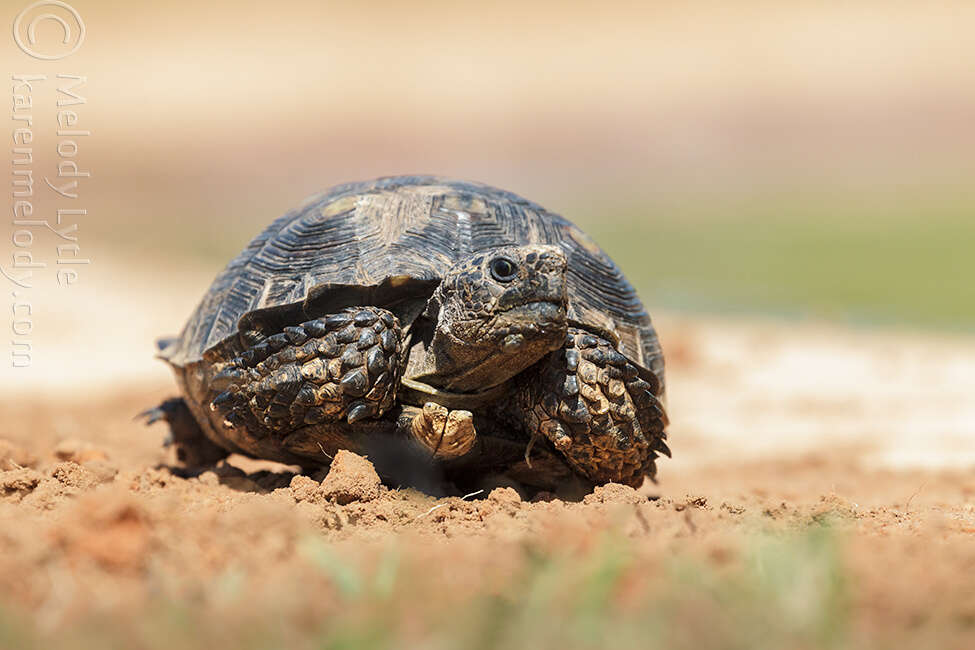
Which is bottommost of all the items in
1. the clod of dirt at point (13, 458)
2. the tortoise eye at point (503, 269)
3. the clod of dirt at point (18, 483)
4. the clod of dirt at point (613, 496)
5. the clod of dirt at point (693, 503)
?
the clod of dirt at point (693, 503)

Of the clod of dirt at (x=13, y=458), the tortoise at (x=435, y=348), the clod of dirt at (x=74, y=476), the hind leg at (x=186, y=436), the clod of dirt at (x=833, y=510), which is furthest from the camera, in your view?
the hind leg at (x=186, y=436)

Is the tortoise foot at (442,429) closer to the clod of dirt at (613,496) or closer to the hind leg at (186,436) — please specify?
the clod of dirt at (613,496)

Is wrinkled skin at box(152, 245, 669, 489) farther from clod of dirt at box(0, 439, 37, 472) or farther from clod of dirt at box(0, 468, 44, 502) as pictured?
clod of dirt at box(0, 439, 37, 472)

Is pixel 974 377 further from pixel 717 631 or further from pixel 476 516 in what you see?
pixel 717 631

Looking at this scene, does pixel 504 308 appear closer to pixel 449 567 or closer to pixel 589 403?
pixel 589 403

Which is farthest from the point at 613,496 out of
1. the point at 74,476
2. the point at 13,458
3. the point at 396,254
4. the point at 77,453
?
the point at 77,453

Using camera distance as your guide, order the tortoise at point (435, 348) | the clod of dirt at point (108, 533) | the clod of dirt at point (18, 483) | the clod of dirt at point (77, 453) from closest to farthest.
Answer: the clod of dirt at point (108, 533) → the tortoise at point (435, 348) → the clod of dirt at point (18, 483) → the clod of dirt at point (77, 453)

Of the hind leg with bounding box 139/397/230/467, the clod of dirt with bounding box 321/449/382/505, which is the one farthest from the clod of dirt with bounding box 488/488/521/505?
the hind leg with bounding box 139/397/230/467

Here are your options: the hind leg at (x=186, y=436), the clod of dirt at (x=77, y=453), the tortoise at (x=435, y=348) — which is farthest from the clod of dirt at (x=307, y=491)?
the clod of dirt at (x=77, y=453)
